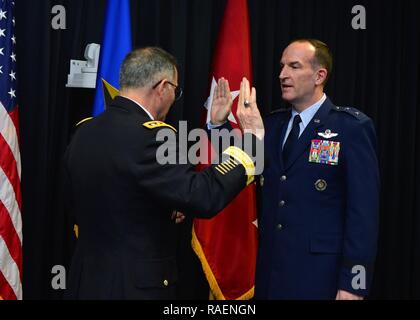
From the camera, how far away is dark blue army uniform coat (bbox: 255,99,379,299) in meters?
2.00

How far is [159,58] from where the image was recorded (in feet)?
5.87

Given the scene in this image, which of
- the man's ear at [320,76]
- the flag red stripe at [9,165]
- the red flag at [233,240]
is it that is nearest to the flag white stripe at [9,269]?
the flag red stripe at [9,165]

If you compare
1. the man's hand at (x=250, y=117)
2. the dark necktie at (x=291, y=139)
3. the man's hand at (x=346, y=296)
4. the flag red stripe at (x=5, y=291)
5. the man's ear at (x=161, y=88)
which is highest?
the man's ear at (x=161, y=88)

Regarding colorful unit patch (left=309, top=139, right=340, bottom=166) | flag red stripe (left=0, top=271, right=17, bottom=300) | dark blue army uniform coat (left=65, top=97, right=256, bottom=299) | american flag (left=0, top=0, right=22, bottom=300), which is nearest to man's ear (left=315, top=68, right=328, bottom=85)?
colorful unit patch (left=309, top=139, right=340, bottom=166)

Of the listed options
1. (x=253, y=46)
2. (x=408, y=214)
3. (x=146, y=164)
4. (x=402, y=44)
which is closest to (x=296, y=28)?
(x=253, y=46)

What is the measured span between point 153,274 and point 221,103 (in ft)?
2.69

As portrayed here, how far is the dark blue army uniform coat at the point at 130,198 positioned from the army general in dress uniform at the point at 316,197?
0.45m

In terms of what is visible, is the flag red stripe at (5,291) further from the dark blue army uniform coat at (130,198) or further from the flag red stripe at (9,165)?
the dark blue army uniform coat at (130,198)

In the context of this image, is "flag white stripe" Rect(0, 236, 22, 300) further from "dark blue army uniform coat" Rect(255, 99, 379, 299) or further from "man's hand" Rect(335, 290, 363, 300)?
"man's hand" Rect(335, 290, 363, 300)

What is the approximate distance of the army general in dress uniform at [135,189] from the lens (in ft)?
5.42

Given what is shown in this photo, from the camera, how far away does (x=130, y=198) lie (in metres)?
1.69

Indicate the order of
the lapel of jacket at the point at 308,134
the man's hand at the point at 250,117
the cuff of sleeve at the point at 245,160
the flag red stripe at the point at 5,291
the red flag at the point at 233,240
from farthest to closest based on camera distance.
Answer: the red flag at the point at 233,240 < the flag red stripe at the point at 5,291 < the lapel of jacket at the point at 308,134 < the man's hand at the point at 250,117 < the cuff of sleeve at the point at 245,160

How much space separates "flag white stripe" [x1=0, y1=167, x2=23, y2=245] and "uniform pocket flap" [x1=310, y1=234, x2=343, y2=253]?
150 cm
